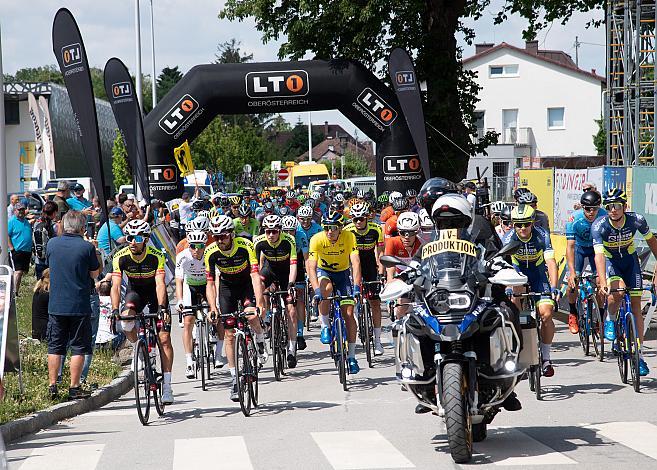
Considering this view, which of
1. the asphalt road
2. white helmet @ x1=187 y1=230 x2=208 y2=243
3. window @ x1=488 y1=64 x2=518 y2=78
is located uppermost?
window @ x1=488 y1=64 x2=518 y2=78

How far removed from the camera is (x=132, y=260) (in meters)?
12.0

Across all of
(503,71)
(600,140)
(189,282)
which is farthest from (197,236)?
(503,71)

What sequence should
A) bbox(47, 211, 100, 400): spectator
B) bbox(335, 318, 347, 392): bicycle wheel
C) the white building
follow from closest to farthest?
bbox(47, 211, 100, 400): spectator < bbox(335, 318, 347, 392): bicycle wheel < the white building

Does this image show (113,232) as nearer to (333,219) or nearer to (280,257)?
(280,257)

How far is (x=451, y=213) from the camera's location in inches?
344

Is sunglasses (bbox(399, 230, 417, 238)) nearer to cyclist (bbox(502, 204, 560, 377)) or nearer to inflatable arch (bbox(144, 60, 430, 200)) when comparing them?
cyclist (bbox(502, 204, 560, 377))

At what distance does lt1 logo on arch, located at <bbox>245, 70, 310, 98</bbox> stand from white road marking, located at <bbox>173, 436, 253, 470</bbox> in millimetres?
16681

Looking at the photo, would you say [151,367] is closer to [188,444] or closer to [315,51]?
[188,444]

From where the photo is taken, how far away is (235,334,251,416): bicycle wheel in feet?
36.5

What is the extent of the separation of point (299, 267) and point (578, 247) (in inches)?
149

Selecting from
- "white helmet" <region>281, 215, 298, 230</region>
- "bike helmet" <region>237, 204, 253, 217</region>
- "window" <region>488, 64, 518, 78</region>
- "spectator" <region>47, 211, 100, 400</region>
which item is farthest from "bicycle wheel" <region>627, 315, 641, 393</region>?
"window" <region>488, 64, 518, 78</region>

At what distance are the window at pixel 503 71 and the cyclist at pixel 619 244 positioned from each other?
70530 millimetres

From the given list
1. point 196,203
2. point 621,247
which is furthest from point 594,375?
point 196,203

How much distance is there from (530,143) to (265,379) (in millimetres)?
67973
